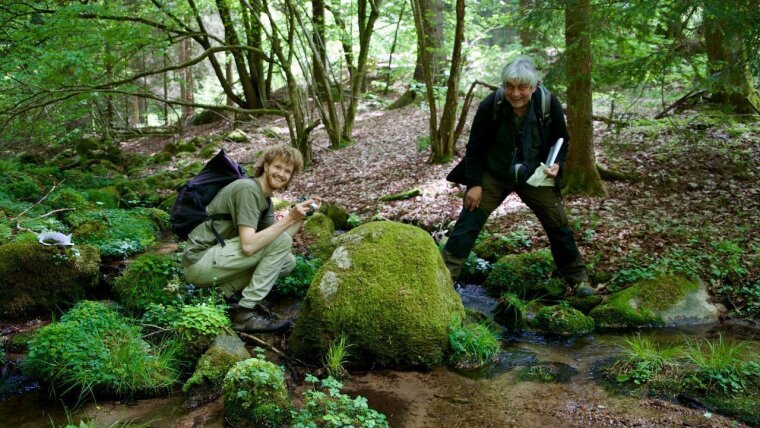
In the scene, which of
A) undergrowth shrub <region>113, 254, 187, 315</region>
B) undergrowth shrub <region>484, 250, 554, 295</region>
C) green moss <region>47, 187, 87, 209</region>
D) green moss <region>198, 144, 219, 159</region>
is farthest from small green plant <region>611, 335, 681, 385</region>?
green moss <region>198, 144, 219, 159</region>

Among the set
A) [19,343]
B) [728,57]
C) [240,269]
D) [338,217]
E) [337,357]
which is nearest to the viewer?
[337,357]

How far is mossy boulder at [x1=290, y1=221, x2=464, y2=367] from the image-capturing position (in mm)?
3961

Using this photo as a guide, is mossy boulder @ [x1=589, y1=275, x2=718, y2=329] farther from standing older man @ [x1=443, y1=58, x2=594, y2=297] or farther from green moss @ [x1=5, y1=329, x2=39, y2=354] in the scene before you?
green moss @ [x1=5, y1=329, x2=39, y2=354]

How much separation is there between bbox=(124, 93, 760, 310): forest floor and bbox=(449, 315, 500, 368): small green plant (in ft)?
6.53

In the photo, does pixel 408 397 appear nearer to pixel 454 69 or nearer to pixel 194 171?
pixel 454 69

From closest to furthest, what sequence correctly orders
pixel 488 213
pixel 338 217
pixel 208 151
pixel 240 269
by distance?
pixel 240 269
pixel 488 213
pixel 338 217
pixel 208 151

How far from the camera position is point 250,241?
440cm

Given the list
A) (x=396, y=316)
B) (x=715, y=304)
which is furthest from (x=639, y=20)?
(x=396, y=316)

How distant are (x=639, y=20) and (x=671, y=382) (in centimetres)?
457

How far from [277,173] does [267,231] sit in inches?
20.5

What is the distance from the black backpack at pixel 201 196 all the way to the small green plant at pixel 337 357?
147 cm

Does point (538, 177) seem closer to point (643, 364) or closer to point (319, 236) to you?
point (643, 364)

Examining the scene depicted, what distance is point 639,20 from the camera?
6.14m

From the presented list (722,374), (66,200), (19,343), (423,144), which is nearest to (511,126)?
(722,374)
